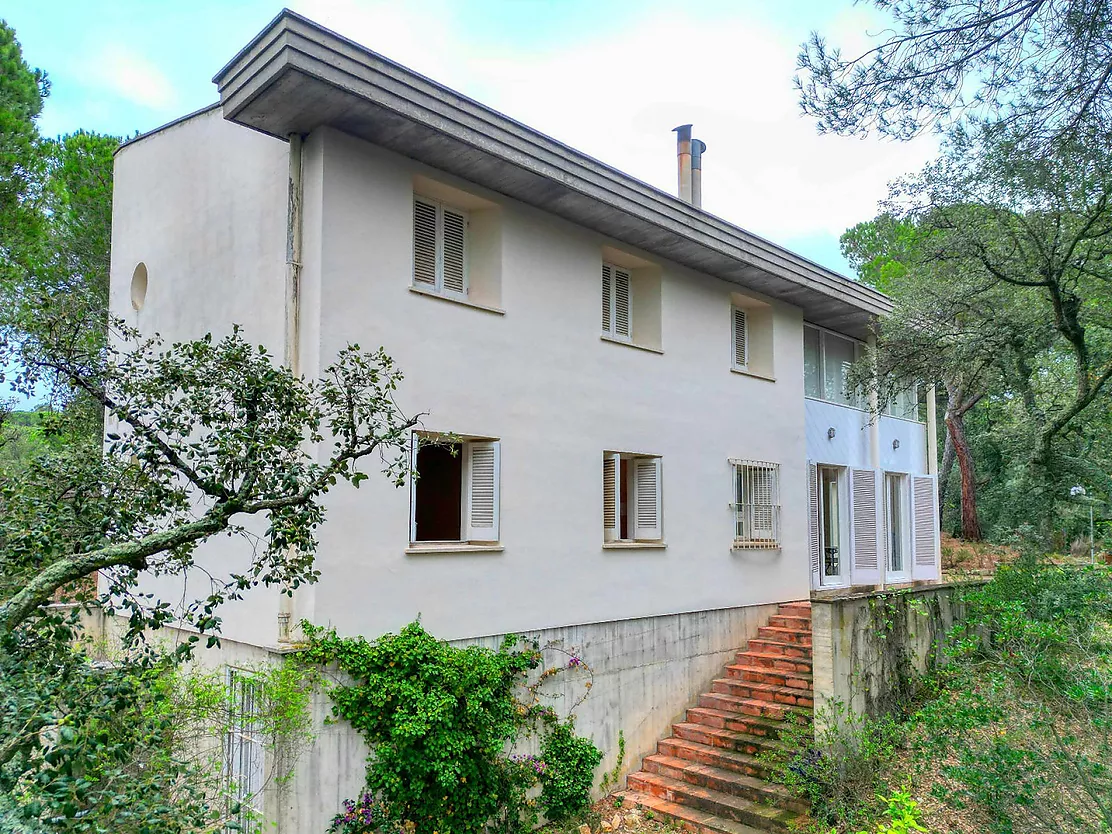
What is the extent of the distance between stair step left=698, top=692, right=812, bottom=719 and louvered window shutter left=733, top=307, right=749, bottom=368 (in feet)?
16.6

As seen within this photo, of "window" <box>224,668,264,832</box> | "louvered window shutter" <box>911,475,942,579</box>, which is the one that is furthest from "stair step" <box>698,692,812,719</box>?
"louvered window shutter" <box>911,475,942,579</box>

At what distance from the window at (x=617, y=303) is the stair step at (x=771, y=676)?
Result: 4721 millimetres

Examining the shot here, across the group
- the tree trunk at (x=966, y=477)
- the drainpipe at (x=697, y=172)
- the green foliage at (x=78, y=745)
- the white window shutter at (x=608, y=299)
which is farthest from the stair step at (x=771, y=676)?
the tree trunk at (x=966, y=477)

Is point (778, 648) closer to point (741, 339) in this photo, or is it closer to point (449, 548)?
point (741, 339)

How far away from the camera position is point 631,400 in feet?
34.3

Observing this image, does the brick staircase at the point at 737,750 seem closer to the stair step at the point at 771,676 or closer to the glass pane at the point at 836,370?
the stair step at the point at 771,676

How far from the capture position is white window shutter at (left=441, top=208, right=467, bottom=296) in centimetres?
891

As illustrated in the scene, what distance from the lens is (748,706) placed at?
10320mm

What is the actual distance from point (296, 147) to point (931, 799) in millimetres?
8842

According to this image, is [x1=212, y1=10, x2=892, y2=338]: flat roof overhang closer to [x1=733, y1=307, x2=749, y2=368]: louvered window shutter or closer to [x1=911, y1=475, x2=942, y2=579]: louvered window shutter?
[x1=733, y1=307, x2=749, y2=368]: louvered window shutter

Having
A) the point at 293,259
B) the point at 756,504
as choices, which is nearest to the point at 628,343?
the point at 756,504

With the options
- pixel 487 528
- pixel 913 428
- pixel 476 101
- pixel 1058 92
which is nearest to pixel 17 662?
pixel 487 528

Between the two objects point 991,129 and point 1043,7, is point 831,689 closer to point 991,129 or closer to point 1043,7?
point 991,129

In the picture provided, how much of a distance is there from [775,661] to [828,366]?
5891 mm
